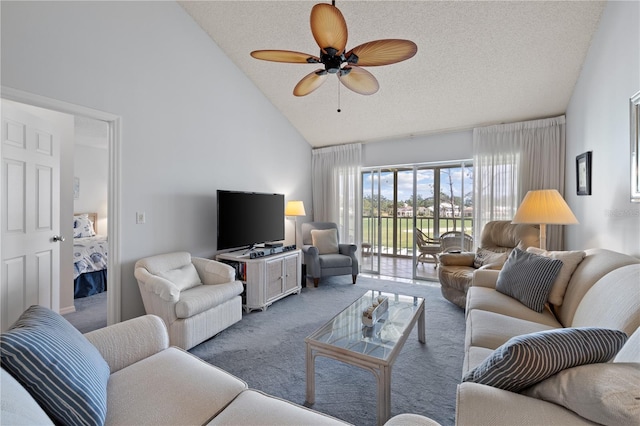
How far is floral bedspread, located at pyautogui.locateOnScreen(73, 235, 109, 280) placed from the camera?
374 centimetres

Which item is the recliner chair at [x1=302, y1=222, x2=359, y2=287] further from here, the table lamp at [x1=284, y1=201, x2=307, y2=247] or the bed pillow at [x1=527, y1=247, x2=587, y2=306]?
the bed pillow at [x1=527, y1=247, x2=587, y2=306]

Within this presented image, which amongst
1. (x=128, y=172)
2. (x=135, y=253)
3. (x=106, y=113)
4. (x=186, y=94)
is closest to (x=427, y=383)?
(x=135, y=253)

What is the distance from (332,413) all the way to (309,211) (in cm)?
393

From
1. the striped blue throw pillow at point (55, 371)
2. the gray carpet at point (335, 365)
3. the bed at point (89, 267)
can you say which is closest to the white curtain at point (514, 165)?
the gray carpet at point (335, 365)

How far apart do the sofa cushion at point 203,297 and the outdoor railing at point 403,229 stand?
113 inches

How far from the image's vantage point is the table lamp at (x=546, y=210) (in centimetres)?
248

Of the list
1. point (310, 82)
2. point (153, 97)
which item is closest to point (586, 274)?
point (310, 82)

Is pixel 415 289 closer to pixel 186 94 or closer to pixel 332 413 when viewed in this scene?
pixel 332 413

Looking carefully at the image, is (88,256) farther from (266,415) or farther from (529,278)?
(529,278)

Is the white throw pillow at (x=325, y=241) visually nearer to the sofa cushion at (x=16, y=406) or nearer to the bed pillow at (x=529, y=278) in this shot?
the bed pillow at (x=529, y=278)

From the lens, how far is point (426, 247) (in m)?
5.04

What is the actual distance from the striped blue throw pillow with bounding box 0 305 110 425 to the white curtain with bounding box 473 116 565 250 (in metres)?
4.34

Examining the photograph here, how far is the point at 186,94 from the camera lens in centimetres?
318

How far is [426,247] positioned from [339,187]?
189cm
